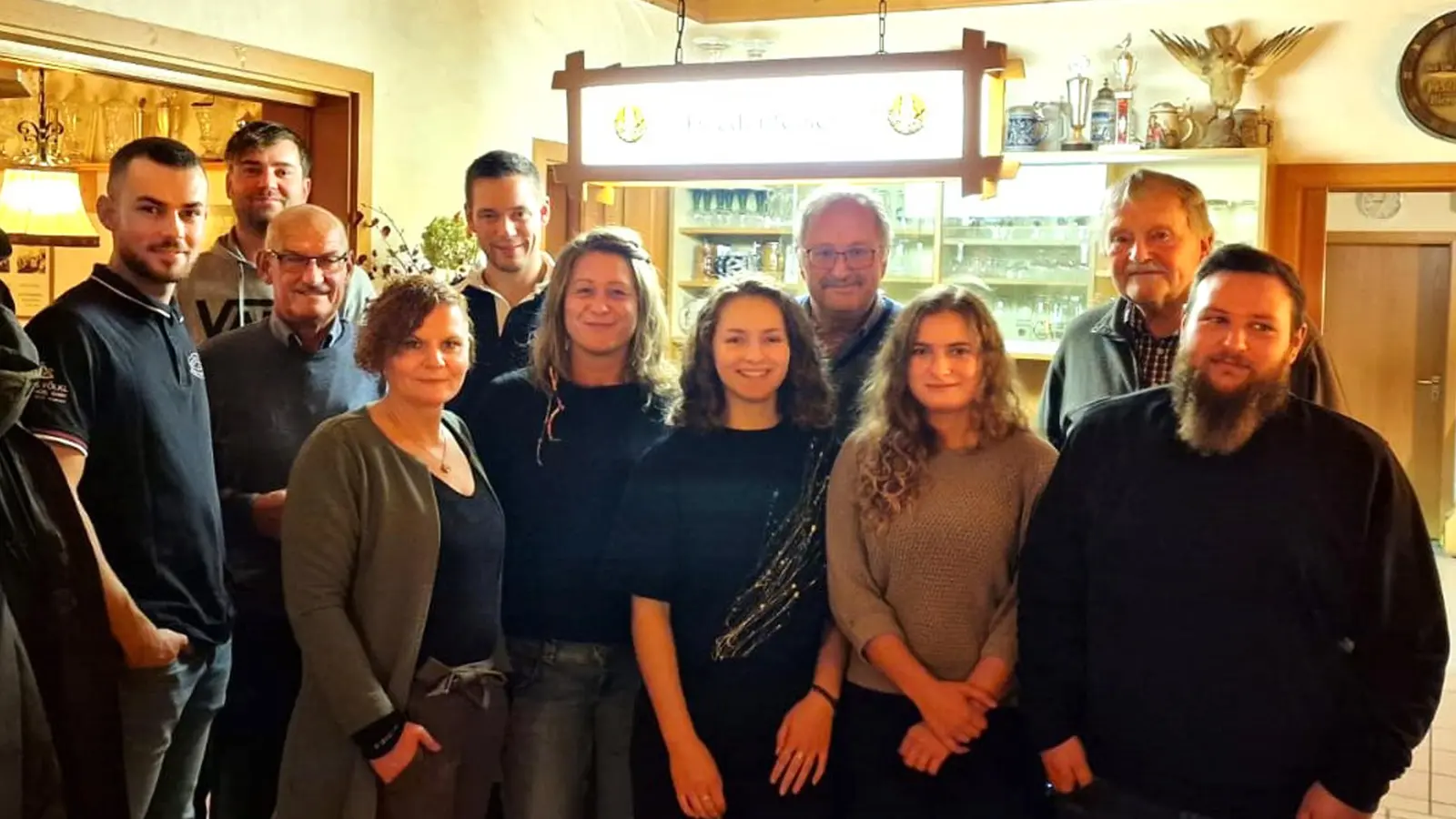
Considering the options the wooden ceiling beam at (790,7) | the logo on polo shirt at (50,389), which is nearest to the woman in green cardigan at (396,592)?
the logo on polo shirt at (50,389)

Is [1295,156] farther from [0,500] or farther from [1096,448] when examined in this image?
[0,500]

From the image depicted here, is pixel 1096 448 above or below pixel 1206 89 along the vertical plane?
below

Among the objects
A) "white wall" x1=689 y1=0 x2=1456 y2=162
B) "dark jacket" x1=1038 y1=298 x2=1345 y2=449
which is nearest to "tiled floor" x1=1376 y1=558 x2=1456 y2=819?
"dark jacket" x1=1038 y1=298 x2=1345 y2=449

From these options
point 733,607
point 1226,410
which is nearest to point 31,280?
point 733,607

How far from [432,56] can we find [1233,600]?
10.7 feet

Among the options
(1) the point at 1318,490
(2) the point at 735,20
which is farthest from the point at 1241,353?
(2) the point at 735,20

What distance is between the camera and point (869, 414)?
6.73 ft

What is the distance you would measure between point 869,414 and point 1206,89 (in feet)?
13.2

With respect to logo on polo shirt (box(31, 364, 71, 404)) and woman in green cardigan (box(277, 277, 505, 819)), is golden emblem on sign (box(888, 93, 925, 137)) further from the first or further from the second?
logo on polo shirt (box(31, 364, 71, 404))

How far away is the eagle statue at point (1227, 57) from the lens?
16.9ft

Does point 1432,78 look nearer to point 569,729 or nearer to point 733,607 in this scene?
point 733,607

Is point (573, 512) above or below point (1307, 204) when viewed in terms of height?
below

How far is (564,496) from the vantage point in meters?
2.13

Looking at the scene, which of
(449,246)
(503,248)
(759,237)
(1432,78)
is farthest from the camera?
(759,237)
